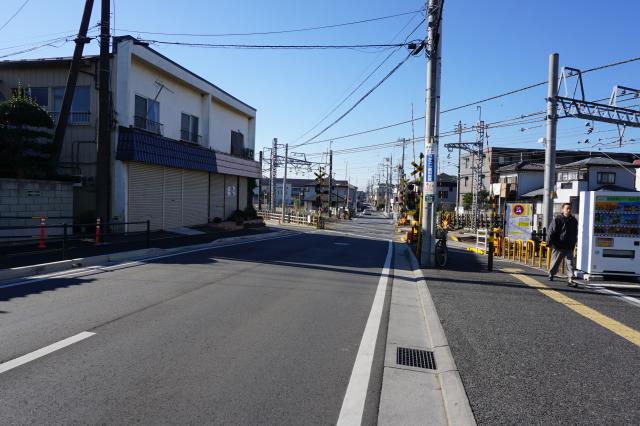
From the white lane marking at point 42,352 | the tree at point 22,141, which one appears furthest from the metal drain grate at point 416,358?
the tree at point 22,141

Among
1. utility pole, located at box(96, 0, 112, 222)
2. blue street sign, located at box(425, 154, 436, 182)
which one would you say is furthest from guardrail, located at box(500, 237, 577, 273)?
utility pole, located at box(96, 0, 112, 222)

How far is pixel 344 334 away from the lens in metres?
6.32

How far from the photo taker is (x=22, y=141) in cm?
1578

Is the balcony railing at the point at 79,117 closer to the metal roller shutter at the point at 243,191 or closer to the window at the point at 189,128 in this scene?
the window at the point at 189,128

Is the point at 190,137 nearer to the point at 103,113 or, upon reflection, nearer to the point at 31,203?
the point at 103,113

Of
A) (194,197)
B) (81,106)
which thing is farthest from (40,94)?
(194,197)

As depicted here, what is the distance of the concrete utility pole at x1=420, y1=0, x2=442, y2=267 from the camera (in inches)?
518

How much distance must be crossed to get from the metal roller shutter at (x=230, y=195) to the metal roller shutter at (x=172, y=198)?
6444 millimetres

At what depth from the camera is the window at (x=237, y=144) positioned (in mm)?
32781

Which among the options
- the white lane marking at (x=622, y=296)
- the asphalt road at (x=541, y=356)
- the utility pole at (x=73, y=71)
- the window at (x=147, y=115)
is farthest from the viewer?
the window at (x=147, y=115)

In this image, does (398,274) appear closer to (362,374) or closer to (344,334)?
(344,334)

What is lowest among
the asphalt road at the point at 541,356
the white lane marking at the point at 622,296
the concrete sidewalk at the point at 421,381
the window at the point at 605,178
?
the concrete sidewalk at the point at 421,381

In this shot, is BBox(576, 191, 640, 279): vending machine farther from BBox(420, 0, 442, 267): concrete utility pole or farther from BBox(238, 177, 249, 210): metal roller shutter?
BBox(238, 177, 249, 210): metal roller shutter

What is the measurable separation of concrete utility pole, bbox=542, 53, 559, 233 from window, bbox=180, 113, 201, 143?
742 inches
